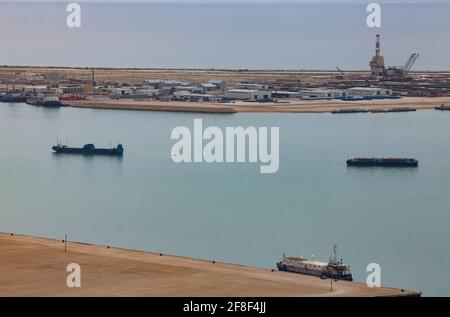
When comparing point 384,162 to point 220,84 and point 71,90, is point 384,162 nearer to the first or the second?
point 71,90

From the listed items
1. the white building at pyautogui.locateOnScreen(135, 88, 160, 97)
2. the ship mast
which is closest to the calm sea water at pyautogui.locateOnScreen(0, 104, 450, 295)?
the ship mast

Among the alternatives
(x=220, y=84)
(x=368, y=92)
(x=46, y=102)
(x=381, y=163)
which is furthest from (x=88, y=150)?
(x=220, y=84)

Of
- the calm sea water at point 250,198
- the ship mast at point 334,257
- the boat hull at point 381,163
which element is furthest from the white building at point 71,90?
the ship mast at point 334,257

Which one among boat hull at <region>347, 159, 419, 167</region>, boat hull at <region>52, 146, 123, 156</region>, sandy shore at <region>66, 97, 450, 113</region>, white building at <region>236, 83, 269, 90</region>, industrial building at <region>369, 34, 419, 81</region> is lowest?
boat hull at <region>347, 159, 419, 167</region>

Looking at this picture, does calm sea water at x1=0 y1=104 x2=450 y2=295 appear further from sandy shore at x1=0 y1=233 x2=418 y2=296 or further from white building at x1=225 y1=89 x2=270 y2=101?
white building at x1=225 y1=89 x2=270 y2=101
